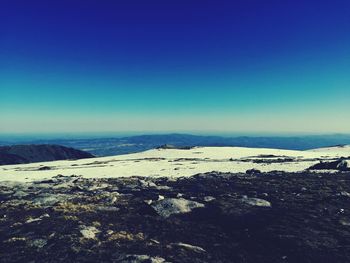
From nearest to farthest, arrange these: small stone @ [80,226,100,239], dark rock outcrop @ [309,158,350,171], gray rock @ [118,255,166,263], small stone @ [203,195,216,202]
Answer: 1. gray rock @ [118,255,166,263]
2. small stone @ [80,226,100,239]
3. small stone @ [203,195,216,202]
4. dark rock outcrop @ [309,158,350,171]

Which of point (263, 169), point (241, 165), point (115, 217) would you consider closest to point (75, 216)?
point (115, 217)

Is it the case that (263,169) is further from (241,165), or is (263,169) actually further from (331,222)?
(331,222)

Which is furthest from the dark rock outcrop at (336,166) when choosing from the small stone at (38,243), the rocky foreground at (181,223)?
the small stone at (38,243)

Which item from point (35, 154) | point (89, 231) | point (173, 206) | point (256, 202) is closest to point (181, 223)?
point (173, 206)

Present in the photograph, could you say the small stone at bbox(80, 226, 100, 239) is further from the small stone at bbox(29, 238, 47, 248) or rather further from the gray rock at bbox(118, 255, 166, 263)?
the gray rock at bbox(118, 255, 166, 263)

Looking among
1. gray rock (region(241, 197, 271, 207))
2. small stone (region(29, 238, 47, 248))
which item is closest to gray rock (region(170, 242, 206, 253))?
small stone (region(29, 238, 47, 248))

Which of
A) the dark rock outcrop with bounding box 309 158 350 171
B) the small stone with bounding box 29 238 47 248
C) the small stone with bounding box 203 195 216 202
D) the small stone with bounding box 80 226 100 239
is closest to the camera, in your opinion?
the small stone with bounding box 29 238 47 248

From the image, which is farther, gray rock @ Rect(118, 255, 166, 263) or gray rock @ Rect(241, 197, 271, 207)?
gray rock @ Rect(241, 197, 271, 207)

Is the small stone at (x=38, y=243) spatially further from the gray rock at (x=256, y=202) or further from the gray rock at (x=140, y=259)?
the gray rock at (x=256, y=202)
